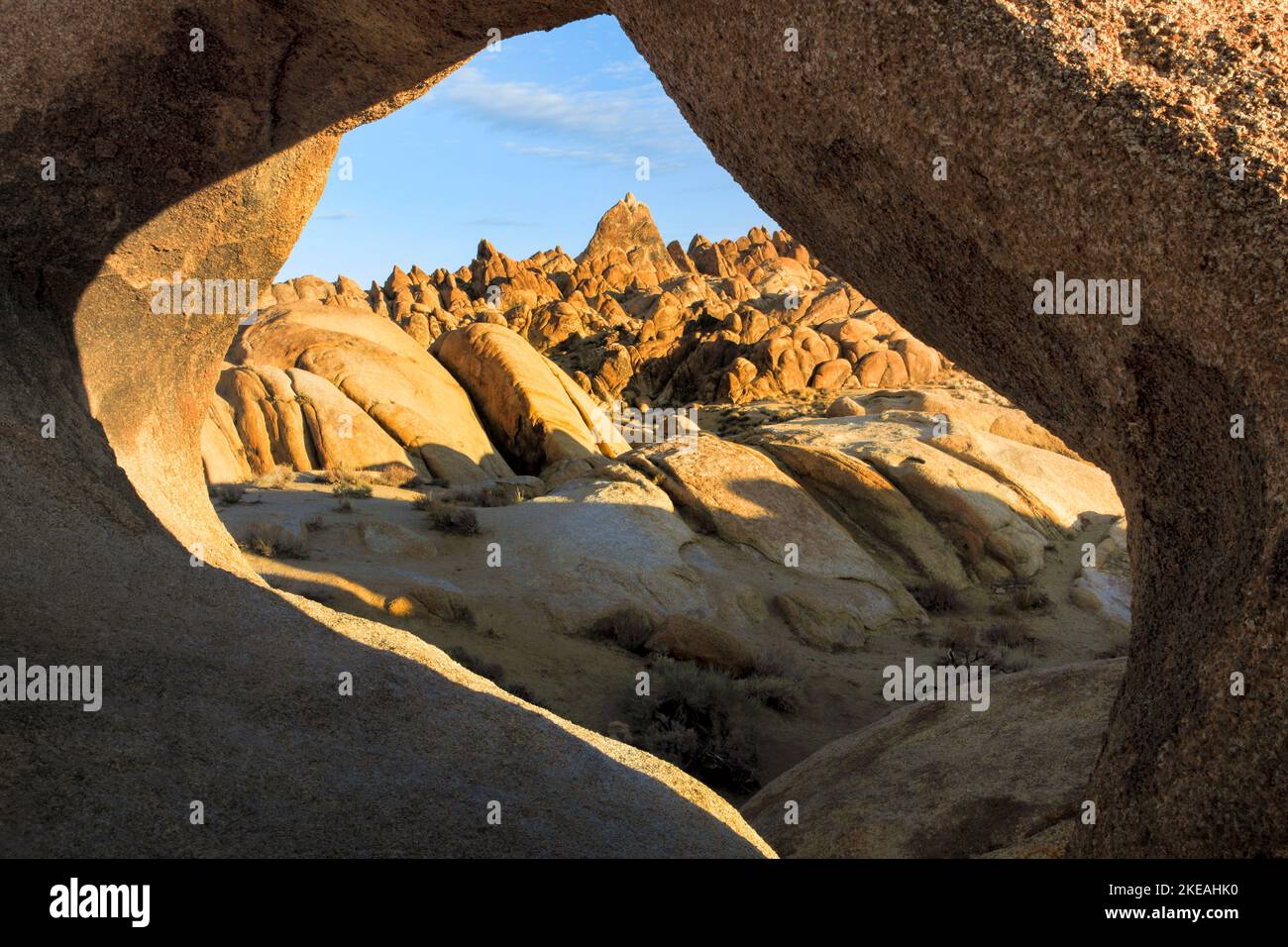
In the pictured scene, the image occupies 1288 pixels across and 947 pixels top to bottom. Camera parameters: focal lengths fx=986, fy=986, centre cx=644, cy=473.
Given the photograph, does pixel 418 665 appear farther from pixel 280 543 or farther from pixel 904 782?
pixel 280 543

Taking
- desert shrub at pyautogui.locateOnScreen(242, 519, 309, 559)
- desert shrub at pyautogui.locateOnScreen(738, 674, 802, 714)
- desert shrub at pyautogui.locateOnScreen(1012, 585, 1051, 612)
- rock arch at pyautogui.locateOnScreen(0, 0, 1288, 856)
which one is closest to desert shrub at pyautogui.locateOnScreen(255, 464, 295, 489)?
desert shrub at pyautogui.locateOnScreen(242, 519, 309, 559)

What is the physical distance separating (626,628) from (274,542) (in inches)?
178

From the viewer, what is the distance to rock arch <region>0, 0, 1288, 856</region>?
9.66 feet

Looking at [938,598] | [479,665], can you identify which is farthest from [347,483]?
[938,598]

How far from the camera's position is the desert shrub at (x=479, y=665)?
33.4 feet

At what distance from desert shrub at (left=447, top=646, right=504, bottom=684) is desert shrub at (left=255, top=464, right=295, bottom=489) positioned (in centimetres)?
789

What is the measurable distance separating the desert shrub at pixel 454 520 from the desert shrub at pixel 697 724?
13.3ft

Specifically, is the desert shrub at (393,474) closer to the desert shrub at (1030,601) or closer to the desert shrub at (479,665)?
the desert shrub at (479,665)

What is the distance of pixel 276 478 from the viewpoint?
1730cm

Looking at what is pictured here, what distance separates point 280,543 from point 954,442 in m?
14.2

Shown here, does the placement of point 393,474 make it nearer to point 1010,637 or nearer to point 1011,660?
point 1010,637

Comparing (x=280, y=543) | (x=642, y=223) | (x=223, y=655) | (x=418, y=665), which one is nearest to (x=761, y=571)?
(x=280, y=543)

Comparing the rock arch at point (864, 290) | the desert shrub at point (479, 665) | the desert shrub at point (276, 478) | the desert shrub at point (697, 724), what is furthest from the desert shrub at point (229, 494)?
the rock arch at point (864, 290)

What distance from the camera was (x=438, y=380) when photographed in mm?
23406
